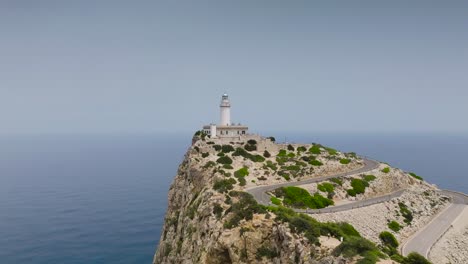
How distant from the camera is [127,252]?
7956cm

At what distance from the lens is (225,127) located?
78750mm

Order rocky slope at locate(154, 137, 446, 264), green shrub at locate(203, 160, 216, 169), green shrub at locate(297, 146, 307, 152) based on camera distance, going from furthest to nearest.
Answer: green shrub at locate(297, 146, 307, 152) < green shrub at locate(203, 160, 216, 169) < rocky slope at locate(154, 137, 446, 264)

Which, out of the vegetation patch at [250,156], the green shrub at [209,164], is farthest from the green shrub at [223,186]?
the vegetation patch at [250,156]

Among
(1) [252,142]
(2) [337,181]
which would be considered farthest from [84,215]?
(2) [337,181]

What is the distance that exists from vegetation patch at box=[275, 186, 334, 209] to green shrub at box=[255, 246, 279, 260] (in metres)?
12.4

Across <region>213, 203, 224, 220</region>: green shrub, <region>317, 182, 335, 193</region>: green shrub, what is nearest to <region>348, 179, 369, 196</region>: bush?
<region>317, 182, 335, 193</region>: green shrub

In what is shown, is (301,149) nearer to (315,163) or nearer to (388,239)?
(315,163)

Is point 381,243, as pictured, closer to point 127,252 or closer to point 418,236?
point 418,236

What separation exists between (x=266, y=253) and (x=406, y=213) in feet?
84.1

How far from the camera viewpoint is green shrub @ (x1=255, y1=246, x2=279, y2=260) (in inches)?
1097

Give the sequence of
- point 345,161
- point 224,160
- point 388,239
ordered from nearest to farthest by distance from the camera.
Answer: point 388,239 → point 224,160 → point 345,161

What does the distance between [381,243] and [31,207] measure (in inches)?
4890

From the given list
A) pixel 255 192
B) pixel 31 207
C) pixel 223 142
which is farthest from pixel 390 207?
pixel 31 207

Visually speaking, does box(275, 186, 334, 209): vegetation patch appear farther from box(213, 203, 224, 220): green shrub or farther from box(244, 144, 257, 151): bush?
box(244, 144, 257, 151): bush
